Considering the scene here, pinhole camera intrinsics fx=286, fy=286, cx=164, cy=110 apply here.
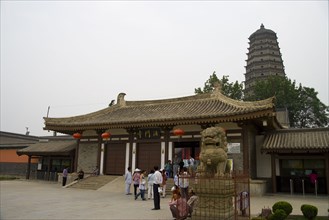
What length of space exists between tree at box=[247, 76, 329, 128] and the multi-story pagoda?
710 centimetres

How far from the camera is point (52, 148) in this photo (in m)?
23.7

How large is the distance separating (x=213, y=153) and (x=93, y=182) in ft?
39.9

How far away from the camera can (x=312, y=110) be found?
3697 centimetres

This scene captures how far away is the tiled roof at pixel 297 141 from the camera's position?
1523 centimetres

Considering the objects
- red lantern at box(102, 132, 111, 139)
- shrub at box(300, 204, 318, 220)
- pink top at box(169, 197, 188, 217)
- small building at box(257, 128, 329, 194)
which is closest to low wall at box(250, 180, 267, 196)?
small building at box(257, 128, 329, 194)

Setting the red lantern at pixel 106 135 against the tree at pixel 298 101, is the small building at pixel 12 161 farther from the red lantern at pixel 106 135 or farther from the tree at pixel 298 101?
the tree at pixel 298 101

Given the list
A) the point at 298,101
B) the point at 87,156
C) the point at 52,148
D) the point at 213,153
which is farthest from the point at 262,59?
the point at 213,153

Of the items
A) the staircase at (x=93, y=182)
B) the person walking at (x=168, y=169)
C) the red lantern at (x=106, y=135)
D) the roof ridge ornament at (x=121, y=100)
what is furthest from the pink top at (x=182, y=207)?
the roof ridge ornament at (x=121, y=100)

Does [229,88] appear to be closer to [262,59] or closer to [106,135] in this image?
[262,59]

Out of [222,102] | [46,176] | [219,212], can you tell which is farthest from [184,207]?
[46,176]

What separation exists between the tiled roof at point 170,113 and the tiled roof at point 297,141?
2.40 m

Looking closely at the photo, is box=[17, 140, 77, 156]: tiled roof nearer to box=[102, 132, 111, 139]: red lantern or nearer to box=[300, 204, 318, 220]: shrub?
box=[102, 132, 111, 139]: red lantern

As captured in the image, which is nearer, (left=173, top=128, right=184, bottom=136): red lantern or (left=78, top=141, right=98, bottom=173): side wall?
(left=173, top=128, right=184, bottom=136): red lantern

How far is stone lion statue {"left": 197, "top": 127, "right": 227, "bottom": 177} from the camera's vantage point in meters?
8.55
